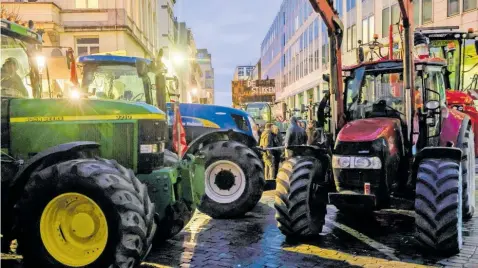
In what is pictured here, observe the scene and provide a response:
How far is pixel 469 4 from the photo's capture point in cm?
2522

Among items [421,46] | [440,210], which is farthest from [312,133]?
[440,210]

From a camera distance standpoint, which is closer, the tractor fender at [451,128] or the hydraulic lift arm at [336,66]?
the hydraulic lift arm at [336,66]

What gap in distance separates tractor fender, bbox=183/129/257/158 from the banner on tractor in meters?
34.1

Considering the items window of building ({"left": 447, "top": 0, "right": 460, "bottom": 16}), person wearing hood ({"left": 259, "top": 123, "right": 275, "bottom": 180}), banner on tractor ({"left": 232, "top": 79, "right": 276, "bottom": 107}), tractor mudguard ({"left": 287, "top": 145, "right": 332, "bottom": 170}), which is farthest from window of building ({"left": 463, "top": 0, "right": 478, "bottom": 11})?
banner on tractor ({"left": 232, "top": 79, "right": 276, "bottom": 107})

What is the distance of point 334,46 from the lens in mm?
7613

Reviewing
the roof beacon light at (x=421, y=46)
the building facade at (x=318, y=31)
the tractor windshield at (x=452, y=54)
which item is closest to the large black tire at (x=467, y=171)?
the roof beacon light at (x=421, y=46)

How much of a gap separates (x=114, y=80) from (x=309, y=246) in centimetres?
462

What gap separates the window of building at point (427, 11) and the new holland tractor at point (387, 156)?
22039mm

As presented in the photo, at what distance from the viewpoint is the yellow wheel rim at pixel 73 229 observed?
514 centimetres

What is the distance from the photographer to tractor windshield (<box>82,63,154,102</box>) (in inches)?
344

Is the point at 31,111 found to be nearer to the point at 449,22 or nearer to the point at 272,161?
the point at 272,161

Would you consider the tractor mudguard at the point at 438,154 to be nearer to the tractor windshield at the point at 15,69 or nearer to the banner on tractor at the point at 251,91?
the tractor windshield at the point at 15,69

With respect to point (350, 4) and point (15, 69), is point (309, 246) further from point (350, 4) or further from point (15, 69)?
point (350, 4)

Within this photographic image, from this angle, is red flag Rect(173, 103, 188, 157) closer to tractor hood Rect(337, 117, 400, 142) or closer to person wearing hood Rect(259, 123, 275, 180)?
tractor hood Rect(337, 117, 400, 142)
